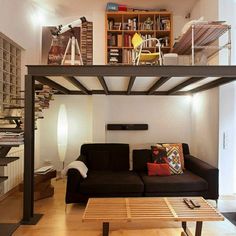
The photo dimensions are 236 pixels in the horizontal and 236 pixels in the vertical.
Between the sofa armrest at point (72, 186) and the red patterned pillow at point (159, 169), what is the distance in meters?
1.15

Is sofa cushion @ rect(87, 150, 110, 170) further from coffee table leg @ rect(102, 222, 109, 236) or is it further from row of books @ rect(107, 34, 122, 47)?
row of books @ rect(107, 34, 122, 47)

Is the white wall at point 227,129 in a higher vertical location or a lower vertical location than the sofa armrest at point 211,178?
higher

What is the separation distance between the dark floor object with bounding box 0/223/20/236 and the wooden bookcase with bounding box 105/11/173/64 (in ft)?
11.4

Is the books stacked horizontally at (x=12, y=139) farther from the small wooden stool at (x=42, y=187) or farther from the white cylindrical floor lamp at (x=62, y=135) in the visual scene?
the white cylindrical floor lamp at (x=62, y=135)

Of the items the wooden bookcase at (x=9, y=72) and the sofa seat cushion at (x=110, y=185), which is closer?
the sofa seat cushion at (x=110, y=185)

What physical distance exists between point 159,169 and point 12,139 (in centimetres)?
219

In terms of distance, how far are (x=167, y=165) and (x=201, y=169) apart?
52cm

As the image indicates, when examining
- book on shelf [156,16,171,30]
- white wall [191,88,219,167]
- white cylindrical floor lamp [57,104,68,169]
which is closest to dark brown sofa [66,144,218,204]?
white wall [191,88,219,167]

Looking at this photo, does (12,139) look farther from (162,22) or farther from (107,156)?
(162,22)

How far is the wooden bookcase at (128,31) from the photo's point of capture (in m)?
5.35

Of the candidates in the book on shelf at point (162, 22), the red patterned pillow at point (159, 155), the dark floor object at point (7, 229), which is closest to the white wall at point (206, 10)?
the book on shelf at point (162, 22)

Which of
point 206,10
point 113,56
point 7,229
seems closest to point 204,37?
point 206,10

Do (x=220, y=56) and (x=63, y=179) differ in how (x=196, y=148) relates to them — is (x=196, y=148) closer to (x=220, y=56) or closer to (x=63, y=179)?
(x=220, y=56)

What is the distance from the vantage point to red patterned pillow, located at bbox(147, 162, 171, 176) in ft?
13.4
